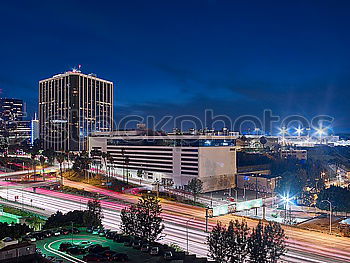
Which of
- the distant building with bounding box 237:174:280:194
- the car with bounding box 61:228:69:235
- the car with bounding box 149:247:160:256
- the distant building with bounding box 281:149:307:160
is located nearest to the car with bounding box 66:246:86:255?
the car with bounding box 149:247:160:256

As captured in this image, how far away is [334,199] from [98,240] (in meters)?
39.9

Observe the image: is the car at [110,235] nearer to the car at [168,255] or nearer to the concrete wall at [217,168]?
the car at [168,255]

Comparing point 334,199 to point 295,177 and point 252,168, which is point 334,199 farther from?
point 252,168

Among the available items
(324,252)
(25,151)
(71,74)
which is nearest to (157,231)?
(324,252)

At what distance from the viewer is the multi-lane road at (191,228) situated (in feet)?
109

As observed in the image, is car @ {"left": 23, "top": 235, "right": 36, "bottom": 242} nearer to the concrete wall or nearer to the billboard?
the billboard

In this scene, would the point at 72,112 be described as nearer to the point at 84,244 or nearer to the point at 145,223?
the point at 84,244

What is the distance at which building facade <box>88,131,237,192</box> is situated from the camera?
79625 millimetres

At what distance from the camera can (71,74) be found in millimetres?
190500

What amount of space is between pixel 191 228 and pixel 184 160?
40.2 meters

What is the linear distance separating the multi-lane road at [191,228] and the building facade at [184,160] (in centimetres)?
1901

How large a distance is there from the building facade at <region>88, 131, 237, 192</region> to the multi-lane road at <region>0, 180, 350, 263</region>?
1901 centimetres

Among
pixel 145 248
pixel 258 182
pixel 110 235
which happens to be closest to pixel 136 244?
pixel 145 248

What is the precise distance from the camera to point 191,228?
41.9 meters
